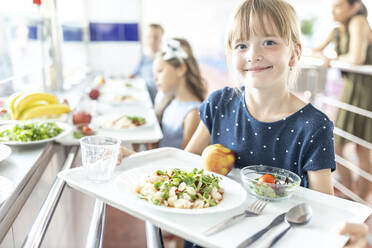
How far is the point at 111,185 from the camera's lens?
3.08 ft

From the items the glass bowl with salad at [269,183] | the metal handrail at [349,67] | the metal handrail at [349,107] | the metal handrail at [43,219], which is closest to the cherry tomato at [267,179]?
the glass bowl with salad at [269,183]

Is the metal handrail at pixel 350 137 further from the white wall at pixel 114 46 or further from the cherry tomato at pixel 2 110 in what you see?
the white wall at pixel 114 46

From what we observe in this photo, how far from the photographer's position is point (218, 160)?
3.51 ft

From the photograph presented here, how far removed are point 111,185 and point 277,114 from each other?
62 cm

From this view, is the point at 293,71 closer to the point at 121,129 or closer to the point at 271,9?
the point at 271,9

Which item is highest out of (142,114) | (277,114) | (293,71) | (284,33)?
(284,33)

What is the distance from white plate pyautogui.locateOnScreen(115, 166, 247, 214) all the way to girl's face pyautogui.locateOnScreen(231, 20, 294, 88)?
0.35m

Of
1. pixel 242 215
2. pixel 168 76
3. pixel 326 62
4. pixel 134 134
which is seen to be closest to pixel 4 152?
pixel 134 134

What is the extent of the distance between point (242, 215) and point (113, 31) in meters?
4.64

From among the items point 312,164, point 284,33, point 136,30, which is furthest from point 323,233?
point 136,30

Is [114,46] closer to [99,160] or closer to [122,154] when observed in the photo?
[122,154]

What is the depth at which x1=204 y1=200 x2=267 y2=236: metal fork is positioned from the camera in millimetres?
730

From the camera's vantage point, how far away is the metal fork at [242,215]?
0.73 meters

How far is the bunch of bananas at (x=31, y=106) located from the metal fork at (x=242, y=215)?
1233 mm
